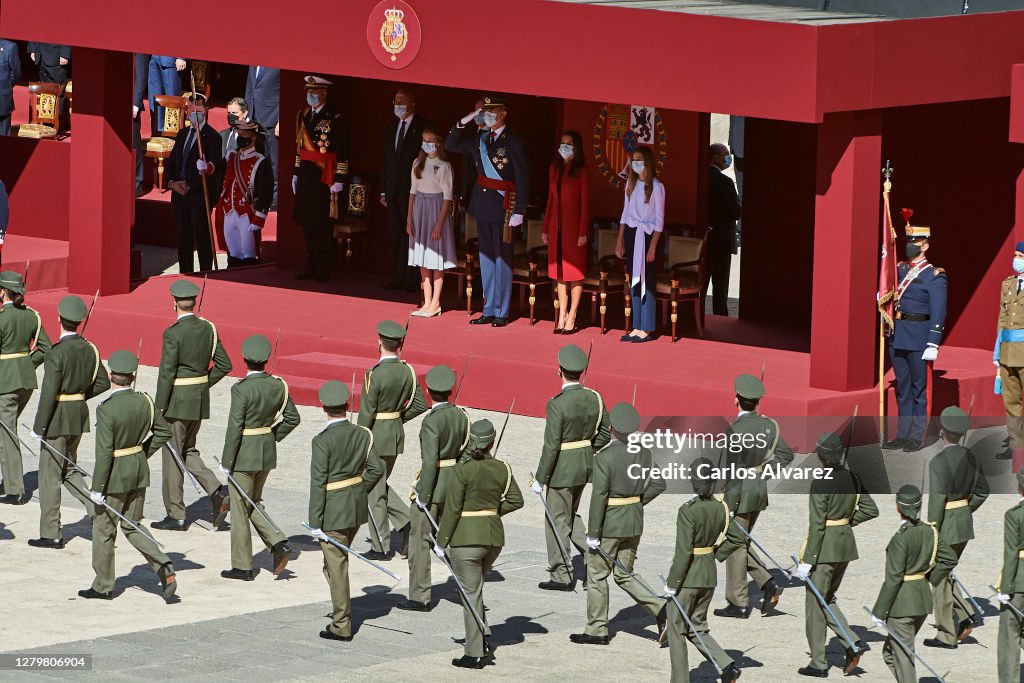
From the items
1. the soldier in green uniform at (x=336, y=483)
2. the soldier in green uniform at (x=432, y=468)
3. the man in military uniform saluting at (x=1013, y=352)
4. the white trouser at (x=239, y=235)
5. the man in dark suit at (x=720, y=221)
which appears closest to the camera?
the soldier in green uniform at (x=336, y=483)

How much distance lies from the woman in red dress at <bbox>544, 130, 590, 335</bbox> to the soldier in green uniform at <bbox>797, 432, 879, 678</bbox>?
7.23m

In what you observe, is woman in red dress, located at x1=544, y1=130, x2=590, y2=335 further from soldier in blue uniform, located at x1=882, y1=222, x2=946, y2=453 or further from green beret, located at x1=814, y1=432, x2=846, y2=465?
green beret, located at x1=814, y1=432, x2=846, y2=465

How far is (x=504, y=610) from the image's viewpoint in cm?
1390

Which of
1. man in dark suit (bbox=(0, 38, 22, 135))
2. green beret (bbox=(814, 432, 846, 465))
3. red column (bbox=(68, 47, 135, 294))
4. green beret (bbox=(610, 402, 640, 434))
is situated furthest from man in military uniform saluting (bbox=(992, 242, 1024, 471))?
man in dark suit (bbox=(0, 38, 22, 135))

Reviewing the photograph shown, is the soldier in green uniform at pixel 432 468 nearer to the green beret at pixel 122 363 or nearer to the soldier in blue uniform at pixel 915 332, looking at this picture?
the green beret at pixel 122 363

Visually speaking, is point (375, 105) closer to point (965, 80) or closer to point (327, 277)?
point (327, 277)

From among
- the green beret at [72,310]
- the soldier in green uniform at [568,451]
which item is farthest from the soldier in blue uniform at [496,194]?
the soldier in green uniform at [568,451]

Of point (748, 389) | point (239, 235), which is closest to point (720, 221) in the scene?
point (239, 235)

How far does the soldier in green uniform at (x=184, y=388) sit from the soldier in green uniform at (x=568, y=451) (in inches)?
98.7

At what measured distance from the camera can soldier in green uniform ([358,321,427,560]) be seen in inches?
591

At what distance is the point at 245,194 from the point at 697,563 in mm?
11811

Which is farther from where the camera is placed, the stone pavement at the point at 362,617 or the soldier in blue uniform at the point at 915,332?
the soldier in blue uniform at the point at 915,332

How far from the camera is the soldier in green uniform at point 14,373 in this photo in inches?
635

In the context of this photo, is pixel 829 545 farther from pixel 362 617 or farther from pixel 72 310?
pixel 72 310
